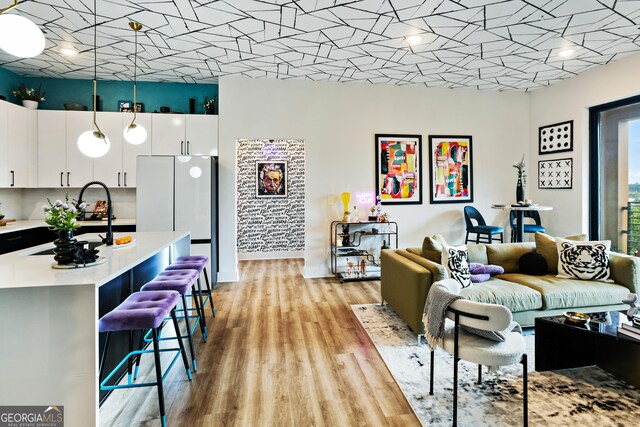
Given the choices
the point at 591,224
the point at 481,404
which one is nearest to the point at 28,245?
the point at 481,404

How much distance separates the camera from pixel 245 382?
2.34 metres

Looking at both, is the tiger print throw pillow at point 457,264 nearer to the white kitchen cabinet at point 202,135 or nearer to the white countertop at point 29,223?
the white kitchen cabinet at point 202,135

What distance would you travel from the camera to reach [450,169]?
5605 millimetres

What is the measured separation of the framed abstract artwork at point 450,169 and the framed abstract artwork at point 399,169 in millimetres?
249

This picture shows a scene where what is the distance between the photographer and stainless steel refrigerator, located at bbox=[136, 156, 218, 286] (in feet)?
14.3

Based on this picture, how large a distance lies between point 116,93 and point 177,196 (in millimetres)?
2117

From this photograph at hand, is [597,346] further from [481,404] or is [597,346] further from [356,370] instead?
[356,370]

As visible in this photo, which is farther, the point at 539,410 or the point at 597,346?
the point at 597,346

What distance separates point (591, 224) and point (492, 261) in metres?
2.53

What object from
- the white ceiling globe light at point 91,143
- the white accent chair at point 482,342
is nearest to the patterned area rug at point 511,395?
the white accent chair at point 482,342

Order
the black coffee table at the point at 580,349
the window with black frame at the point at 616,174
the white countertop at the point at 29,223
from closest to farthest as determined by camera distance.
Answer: the black coffee table at the point at 580,349 → the white countertop at the point at 29,223 → the window with black frame at the point at 616,174

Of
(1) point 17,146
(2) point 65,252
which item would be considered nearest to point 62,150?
(1) point 17,146

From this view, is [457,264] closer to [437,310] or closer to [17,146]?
[437,310]

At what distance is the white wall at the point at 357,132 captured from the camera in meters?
5.03
